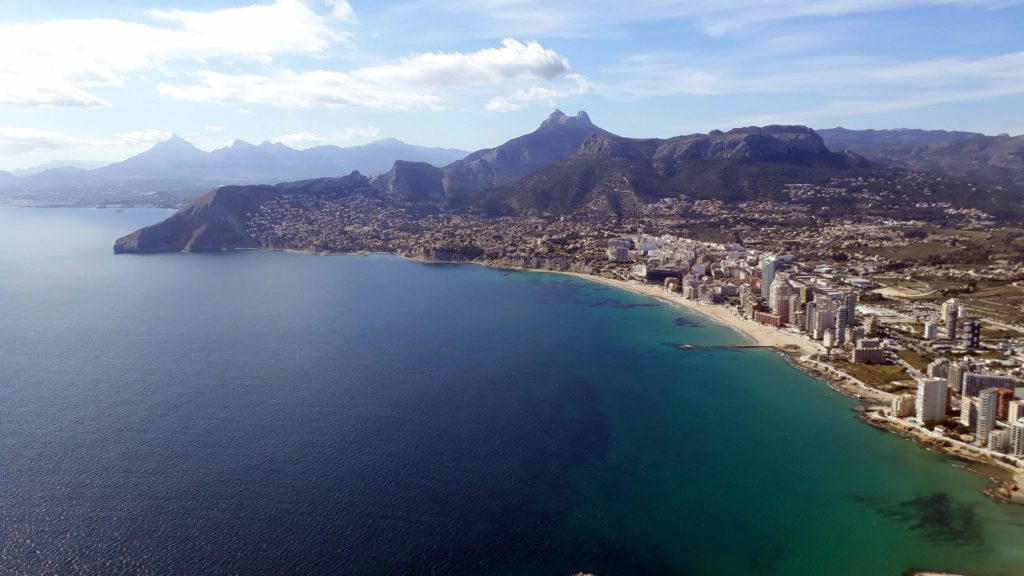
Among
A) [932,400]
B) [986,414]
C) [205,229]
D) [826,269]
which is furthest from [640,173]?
[986,414]

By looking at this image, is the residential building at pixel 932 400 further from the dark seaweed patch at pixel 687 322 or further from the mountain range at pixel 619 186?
the mountain range at pixel 619 186

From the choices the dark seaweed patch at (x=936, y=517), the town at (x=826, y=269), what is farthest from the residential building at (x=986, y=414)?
the dark seaweed patch at (x=936, y=517)

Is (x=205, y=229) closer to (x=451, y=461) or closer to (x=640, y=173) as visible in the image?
(x=640, y=173)

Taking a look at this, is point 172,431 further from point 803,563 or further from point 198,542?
point 803,563

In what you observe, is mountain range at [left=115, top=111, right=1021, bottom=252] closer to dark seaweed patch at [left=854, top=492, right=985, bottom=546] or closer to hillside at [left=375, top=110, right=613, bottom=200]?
hillside at [left=375, top=110, right=613, bottom=200]

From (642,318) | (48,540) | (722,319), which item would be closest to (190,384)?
(48,540)
